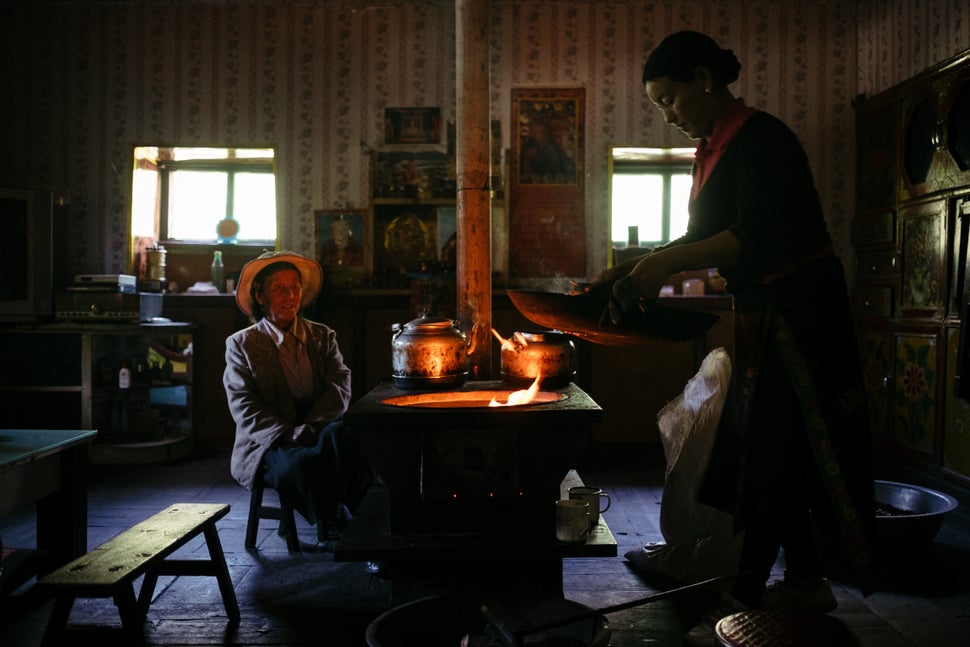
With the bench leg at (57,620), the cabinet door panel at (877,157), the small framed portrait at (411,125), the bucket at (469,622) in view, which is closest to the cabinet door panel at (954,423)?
the cabinet door panel at (877,157)

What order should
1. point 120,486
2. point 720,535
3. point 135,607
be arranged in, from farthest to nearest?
point 120,486 → point 720,535 → point 135,607

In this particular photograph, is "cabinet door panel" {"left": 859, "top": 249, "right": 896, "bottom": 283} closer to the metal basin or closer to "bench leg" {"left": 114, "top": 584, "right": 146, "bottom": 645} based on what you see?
the metal basin

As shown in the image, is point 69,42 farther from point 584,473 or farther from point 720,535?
point 720,535

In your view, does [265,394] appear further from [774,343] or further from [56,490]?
[774,343]

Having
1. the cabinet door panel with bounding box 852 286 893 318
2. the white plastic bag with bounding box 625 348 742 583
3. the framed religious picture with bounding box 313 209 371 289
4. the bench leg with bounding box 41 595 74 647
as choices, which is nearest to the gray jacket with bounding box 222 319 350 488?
the bench leg with bounding box 41 595 74 647

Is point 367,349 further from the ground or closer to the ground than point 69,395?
further from the ground

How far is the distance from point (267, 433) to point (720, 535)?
1996mm

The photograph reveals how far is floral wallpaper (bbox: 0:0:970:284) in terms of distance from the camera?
18.6 ft

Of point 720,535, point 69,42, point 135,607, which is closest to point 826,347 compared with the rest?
point 720,535

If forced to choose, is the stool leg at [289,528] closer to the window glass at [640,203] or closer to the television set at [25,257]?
the television set at [25,257]

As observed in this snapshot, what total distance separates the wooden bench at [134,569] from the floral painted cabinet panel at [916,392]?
4098 mm

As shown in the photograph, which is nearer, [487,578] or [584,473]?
[487,578]

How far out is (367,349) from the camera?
547 cm

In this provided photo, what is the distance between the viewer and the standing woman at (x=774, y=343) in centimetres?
193
